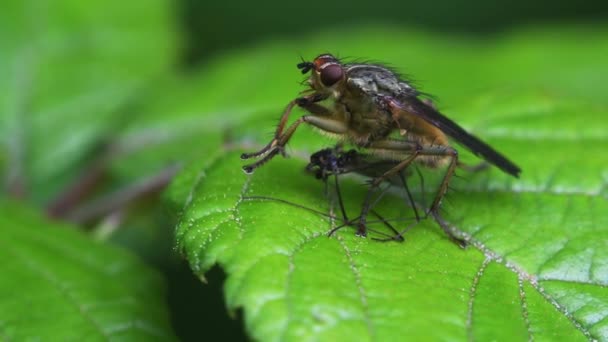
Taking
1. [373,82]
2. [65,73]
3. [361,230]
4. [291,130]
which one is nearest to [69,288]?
[291,130]

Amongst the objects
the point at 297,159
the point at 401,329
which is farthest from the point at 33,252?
the point at 401,329

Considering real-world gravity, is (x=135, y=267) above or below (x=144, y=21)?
below

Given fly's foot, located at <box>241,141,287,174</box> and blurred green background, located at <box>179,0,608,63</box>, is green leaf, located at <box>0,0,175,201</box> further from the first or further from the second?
blurred green background, located at <box>179,0,608,63</box>

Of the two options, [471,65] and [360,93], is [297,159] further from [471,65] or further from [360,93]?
[471,65]

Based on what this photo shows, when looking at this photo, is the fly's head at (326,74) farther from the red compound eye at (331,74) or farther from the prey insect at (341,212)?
the prey insect at (341,212)

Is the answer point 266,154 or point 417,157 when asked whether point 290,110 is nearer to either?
point 266,154

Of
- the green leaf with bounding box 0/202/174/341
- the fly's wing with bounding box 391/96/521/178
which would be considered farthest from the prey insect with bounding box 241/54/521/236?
the green leaf with bounding box 0/202/174/341
